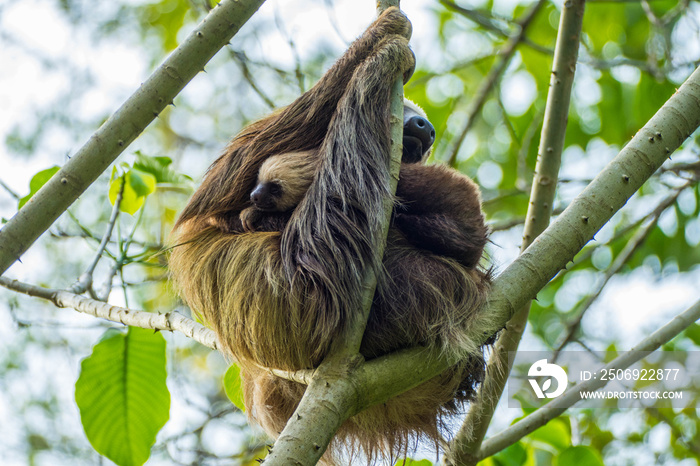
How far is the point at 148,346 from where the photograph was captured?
414cm

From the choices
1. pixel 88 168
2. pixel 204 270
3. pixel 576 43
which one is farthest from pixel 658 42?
pixel 88 168

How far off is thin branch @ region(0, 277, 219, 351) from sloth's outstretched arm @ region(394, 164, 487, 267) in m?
1.19

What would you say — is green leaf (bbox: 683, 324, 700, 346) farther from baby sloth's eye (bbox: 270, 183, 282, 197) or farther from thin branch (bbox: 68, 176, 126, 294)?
thin branch (bbox: 68, 176, 126, 294)

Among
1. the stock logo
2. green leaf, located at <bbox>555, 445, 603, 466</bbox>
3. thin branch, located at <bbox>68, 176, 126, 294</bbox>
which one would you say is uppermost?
the stock logo

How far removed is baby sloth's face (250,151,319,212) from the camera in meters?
3.37

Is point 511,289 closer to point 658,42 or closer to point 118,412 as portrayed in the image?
point 118,412

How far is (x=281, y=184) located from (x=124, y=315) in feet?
3.79

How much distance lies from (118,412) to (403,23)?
2930 millimetres

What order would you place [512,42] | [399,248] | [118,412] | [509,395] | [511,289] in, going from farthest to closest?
[512,42]
[509,395]
[118,412]
[399,248]
[511,289]

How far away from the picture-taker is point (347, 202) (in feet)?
10.7

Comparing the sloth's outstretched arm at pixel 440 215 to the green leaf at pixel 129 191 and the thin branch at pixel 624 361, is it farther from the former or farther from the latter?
the green leaf at pixel 129 191

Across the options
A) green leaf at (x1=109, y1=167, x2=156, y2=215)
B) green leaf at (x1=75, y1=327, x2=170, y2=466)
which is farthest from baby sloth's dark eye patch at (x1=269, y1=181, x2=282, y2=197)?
green leaf at (x1=75, y1=327, x2=170, y2=466)

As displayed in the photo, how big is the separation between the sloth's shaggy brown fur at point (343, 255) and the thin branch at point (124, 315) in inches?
3.6

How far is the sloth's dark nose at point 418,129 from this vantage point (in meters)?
4.09
